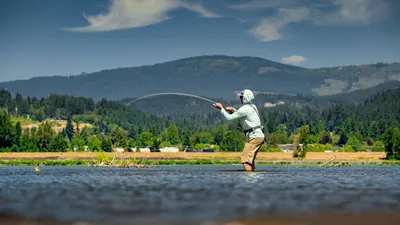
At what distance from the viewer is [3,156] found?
147250 millimetres

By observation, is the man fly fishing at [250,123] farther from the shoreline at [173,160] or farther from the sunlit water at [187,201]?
the shoreline at [173,160]

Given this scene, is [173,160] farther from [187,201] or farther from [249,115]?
[187,201]

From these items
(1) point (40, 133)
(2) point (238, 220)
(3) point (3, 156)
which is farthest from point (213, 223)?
(1) point (40, 133)

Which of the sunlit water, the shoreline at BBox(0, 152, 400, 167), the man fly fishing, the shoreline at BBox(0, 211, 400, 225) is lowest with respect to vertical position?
the shoreline at BBox(0, 211, 400, 225)

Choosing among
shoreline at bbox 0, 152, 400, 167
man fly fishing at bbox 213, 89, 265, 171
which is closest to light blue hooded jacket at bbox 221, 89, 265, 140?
man fly fishing at bbox 213, 89, 265, 171

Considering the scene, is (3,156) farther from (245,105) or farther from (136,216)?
(136,216)

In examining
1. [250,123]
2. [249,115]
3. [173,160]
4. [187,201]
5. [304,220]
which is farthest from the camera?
[173,160]

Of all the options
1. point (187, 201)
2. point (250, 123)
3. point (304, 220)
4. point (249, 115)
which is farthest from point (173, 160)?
point (304, 220)

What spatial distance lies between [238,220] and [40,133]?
17907 cm

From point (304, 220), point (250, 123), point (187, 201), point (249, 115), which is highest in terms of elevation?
point (249, 115)

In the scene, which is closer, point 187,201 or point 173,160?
point 187,201

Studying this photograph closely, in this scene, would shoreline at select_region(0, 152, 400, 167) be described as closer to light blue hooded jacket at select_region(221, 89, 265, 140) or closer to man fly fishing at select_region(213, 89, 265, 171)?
man fly fishing at select_region(213, 89, 265, 171)

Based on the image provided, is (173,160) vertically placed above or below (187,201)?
above

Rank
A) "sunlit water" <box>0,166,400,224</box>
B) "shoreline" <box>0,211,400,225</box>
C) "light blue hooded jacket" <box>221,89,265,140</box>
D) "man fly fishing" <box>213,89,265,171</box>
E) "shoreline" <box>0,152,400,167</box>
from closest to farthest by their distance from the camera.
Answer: "shoreline" <box>0,211,400,225</box> → "sunlit water" <box>0,166,400,224</box> → "light blue hooded jacket" <box>221,89,265,140</box> → "man fly fishing" <box>213,89,265,171</box> → "shoreline" <box>0,152,400,167</box>
